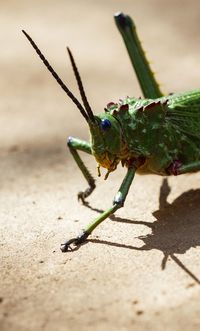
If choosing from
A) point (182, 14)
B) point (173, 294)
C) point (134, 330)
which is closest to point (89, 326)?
point (134, 330)

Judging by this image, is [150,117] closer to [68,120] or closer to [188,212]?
[188,212]

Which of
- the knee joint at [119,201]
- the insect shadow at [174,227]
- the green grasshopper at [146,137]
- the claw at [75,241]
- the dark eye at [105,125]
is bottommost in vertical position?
the insect shadow at [174,227]

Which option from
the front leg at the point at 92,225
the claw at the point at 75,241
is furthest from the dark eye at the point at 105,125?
the claw at the point at 75,241

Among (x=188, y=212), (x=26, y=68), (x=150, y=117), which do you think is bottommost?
(x=188, y=212)

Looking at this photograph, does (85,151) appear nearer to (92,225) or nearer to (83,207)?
(83,207)

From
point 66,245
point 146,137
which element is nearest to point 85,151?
point 146,137

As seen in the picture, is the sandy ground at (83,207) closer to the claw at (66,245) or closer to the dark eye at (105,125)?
the claw at (66,245)
